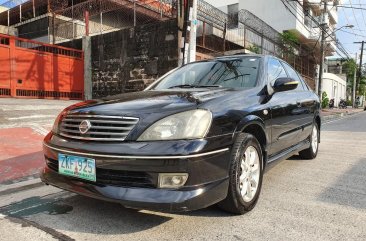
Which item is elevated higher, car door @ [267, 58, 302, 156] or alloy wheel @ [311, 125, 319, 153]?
car door @ [267, 58, 302, 156]

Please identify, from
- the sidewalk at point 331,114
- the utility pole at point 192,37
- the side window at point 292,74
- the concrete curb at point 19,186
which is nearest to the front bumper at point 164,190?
the concrete curb at point 19,186

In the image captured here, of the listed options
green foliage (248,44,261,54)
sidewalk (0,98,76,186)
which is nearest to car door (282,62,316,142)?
sidewalk (0,98,76,186)

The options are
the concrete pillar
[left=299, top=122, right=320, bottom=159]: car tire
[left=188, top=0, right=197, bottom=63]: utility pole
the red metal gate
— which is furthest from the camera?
the concrete pillar

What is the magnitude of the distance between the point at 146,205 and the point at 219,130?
2.67 ft

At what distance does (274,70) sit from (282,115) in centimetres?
61

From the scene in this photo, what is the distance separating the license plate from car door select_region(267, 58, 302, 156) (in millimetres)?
1947

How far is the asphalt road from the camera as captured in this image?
109 inches

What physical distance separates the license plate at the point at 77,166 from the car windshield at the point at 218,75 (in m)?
1.58

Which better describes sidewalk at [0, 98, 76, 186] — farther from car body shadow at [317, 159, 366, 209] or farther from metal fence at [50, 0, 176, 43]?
metal fence at [50, 0, 176, 43]

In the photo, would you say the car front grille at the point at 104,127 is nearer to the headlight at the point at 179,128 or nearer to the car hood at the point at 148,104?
the car hood at the point at 148,104

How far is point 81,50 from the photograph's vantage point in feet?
47.0

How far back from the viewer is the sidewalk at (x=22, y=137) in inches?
186

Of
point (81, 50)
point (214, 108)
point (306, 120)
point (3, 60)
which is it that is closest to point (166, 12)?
point (81, 50)

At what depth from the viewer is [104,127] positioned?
2799mm
